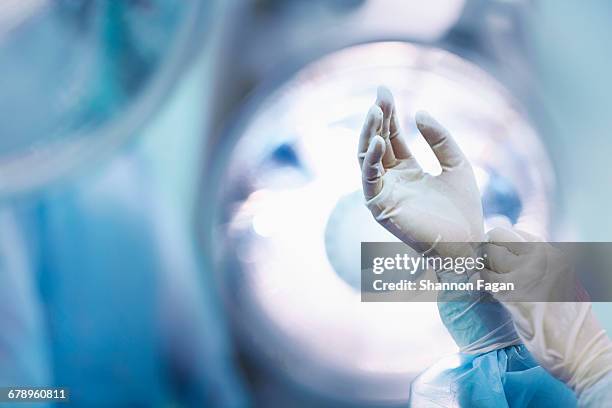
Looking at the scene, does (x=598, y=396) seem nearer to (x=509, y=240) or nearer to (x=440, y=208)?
(x=509, y=240)

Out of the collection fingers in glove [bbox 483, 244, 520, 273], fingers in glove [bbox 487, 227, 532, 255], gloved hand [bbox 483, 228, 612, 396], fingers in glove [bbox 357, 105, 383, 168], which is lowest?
gloved hand [bbox 483, 228, 612, 396]

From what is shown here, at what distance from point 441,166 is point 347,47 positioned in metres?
0.27

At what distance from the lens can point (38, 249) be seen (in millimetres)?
1610

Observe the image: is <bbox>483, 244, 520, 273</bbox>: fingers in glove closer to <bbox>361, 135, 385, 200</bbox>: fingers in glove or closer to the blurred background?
the blurred background

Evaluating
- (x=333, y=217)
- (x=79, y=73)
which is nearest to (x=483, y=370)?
(x=333, y=217)

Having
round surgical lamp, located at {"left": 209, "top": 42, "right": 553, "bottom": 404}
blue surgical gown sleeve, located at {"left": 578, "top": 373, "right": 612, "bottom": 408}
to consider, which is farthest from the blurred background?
blue surgical gown sleeve, located at {"left": 578, "top": 373, "right": 612, "bottom": 408}

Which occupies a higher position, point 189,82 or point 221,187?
point 189,82

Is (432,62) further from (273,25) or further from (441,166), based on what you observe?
(273,25)

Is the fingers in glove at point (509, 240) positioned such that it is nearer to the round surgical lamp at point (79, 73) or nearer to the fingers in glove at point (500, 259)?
the fingers in glove at point (500, 259)

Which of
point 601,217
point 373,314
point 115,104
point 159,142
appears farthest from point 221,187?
point 601,217

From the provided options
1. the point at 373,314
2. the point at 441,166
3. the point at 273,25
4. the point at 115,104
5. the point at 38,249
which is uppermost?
the point at 273,25

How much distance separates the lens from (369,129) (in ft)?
5.27

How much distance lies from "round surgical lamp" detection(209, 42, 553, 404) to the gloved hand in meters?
0.05

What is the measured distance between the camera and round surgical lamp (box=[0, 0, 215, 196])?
162 cm
